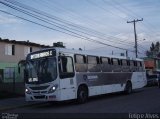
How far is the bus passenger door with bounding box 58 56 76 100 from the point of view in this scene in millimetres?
19125

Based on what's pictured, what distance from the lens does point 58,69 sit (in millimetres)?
18938

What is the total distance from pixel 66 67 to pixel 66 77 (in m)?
0.54

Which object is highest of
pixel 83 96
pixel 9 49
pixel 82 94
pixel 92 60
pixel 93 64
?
pixel 9 49

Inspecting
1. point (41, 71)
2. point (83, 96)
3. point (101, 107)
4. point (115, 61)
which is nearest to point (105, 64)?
point (115, 61)

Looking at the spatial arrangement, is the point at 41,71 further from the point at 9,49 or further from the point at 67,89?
the point at 9,49

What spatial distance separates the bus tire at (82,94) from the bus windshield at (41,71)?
2.33m

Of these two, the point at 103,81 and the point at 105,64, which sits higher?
the point at 105,64

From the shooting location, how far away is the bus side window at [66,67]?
19.2m

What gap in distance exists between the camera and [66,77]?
19531 millimetres

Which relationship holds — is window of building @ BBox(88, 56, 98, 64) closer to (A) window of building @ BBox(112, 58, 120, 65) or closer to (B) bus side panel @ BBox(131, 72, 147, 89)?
(A) window of building @ BBox(112, 58, 120, 65)

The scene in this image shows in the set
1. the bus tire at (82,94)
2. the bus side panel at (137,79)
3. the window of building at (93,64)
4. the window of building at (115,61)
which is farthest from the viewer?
the bus side panel at (137,79)

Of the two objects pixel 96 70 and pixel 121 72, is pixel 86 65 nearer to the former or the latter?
pixel 96 70

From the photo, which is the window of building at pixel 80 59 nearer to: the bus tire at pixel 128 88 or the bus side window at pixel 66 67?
the bus side window at pixel 66 67

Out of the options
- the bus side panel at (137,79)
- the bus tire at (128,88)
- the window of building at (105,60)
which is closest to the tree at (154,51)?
the bus side panel at (137,79)
